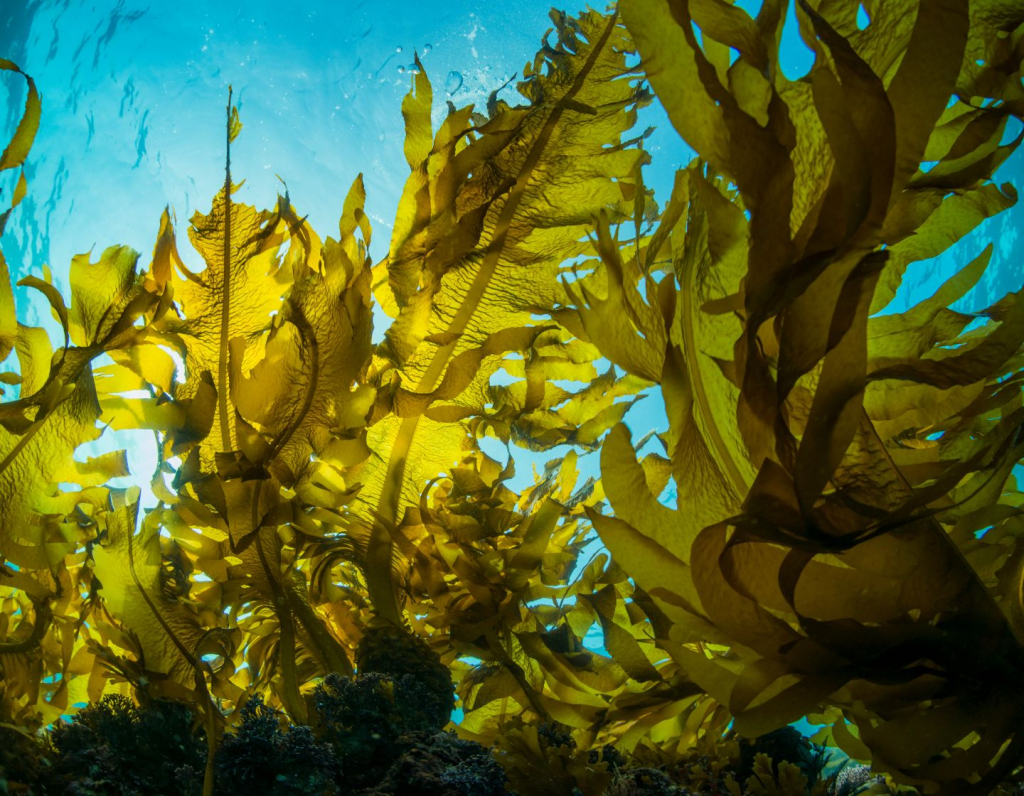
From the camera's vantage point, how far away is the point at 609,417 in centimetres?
137

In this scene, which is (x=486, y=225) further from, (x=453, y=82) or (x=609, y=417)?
(x=453, y=82)

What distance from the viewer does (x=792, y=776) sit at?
1.03 m

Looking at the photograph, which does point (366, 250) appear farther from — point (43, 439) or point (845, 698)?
point (845, 698)

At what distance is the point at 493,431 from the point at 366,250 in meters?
0.49

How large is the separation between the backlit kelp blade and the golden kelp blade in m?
0.40

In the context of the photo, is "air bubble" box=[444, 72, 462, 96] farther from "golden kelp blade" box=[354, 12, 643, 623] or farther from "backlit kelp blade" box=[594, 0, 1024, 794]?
"backlit kelp blade" box=[594, 0, 1024, 794]

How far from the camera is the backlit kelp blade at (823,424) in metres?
0.66

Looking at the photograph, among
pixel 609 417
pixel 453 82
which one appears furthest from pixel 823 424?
pixel 453 82

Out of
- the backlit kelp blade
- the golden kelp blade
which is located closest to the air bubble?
the golden kelp blade

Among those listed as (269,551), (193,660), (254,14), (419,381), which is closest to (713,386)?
(419,381)

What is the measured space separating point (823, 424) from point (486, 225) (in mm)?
795

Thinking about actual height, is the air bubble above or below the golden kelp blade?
above

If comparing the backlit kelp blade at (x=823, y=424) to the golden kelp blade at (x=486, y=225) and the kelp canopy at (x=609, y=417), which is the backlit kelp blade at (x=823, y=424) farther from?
the golden kelp blade at (x=486, y=225)

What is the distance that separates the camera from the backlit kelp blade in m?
0.66
